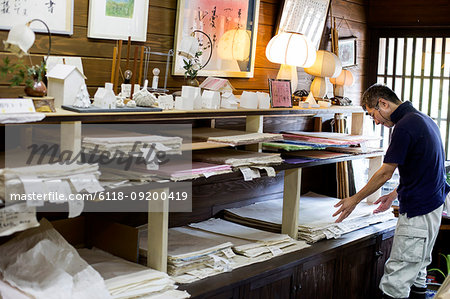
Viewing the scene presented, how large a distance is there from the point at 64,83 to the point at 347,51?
9.69 feet

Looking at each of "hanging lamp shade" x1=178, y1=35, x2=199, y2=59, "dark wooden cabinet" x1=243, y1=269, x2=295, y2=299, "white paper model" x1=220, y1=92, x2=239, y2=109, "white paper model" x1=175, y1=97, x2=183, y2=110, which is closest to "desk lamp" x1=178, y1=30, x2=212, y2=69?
"hanging lamp shade" x1=178, y1=35, x2=199, y2=59

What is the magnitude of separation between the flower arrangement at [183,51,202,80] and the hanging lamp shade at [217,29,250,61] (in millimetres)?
293

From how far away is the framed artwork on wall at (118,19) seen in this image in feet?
9.98

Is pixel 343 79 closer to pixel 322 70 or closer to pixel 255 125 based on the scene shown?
pixel 322 70

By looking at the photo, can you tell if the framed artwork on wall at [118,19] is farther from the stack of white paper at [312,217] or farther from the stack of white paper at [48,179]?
the stack of white paper at [312,217]

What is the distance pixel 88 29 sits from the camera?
119 inches

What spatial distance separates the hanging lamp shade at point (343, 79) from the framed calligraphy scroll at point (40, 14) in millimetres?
2352

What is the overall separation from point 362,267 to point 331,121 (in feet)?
4.28

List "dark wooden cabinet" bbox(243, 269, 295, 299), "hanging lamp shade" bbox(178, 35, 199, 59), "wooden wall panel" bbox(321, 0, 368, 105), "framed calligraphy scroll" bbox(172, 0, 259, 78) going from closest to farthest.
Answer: "dark wooden cabinet" bbox(243, 269, 295, 299)
"hanging lamp shade" bbox(178, 35, 199, 59)
"framed calligraphy scroll" bbox(172, 0, 259, 78)
"wooden wall panel" bbox(321, 0, 368, 105)

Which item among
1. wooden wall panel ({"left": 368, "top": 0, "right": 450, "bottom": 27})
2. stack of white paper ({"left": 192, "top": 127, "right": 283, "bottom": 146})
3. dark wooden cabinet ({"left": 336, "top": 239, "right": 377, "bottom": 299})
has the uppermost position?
wooden wall panel ({"left": 368, "top": 0, "right": 450, "bottom": 27})

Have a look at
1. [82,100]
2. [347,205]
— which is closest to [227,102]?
[82,100]

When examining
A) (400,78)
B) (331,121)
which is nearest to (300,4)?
(331,121)

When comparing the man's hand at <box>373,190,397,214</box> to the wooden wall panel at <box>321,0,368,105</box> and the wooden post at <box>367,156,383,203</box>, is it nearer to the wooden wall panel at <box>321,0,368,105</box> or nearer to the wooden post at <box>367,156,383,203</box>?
the wooden post at <box>367,156,383,203</box>

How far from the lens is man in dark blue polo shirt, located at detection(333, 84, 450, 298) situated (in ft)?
12.0
